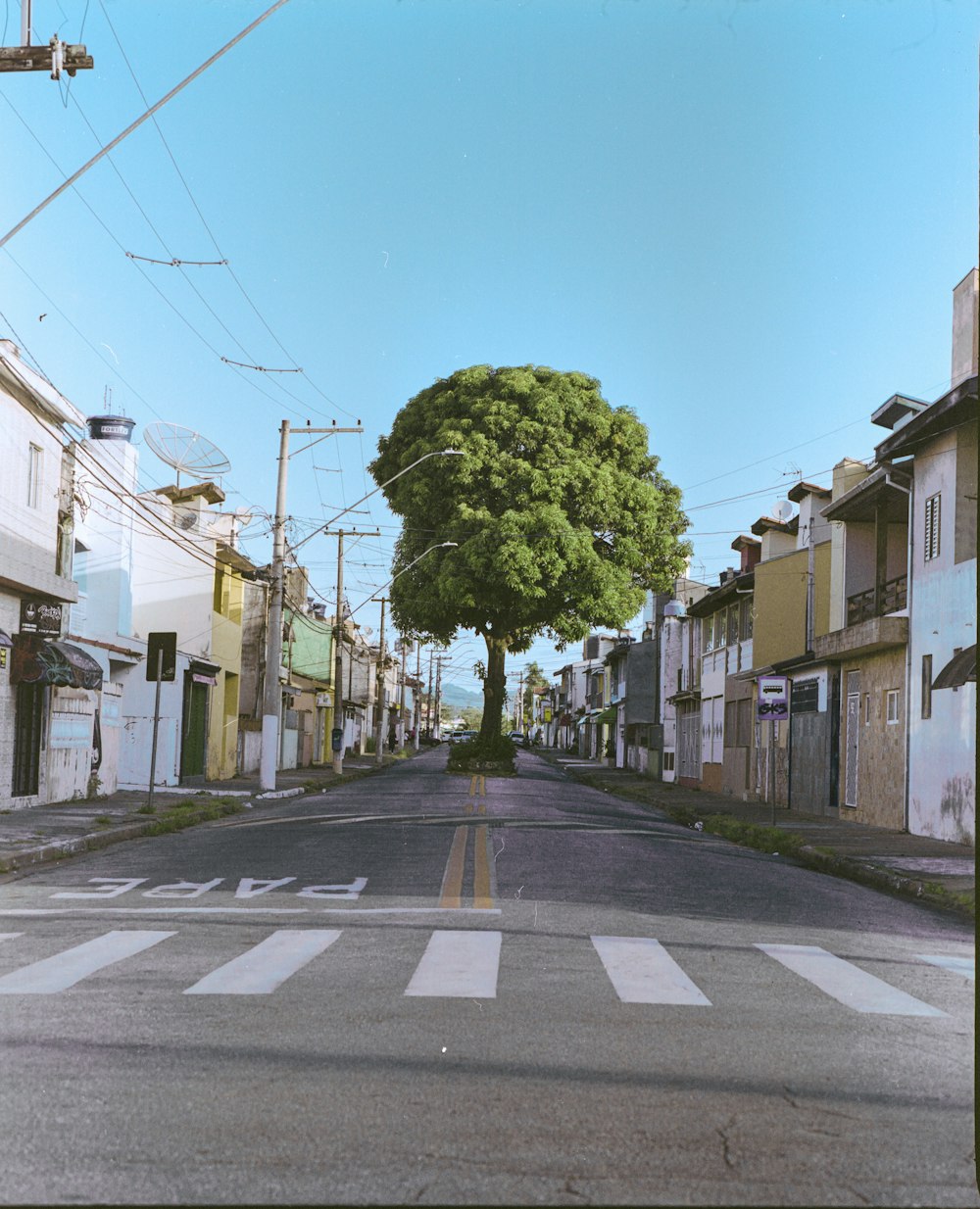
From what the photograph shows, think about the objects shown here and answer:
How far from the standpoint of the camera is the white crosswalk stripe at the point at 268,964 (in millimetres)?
7441

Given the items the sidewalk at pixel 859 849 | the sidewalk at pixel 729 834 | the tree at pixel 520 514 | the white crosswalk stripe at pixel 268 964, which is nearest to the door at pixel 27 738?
the sidewalk at pixel 729 834

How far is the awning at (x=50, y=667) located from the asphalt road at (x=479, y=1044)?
10780mm

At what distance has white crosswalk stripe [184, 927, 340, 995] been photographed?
744cm

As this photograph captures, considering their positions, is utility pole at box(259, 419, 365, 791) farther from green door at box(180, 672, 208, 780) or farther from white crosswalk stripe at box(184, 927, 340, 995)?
white crosswalk stripe at box(184, 927, 340, 995)

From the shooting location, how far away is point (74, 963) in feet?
27.4

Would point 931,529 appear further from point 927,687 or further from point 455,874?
point 455,874

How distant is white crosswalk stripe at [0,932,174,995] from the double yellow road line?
2.75m

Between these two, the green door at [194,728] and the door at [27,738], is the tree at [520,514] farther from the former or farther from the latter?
the door at [27,738]

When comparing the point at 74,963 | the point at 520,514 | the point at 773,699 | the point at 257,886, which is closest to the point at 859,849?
the point at 773,699

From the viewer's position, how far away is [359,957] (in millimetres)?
8492

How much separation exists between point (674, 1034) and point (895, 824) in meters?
19.3

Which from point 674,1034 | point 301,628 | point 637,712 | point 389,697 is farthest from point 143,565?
point 389,697

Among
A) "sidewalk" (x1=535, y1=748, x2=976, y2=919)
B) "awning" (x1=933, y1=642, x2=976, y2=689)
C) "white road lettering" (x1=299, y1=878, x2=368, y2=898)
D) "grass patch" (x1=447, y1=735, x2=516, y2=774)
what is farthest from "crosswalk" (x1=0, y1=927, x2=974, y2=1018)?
"grass patch" (x1=447, y1=735, x2=516, y2=774)

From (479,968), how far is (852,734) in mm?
22155
